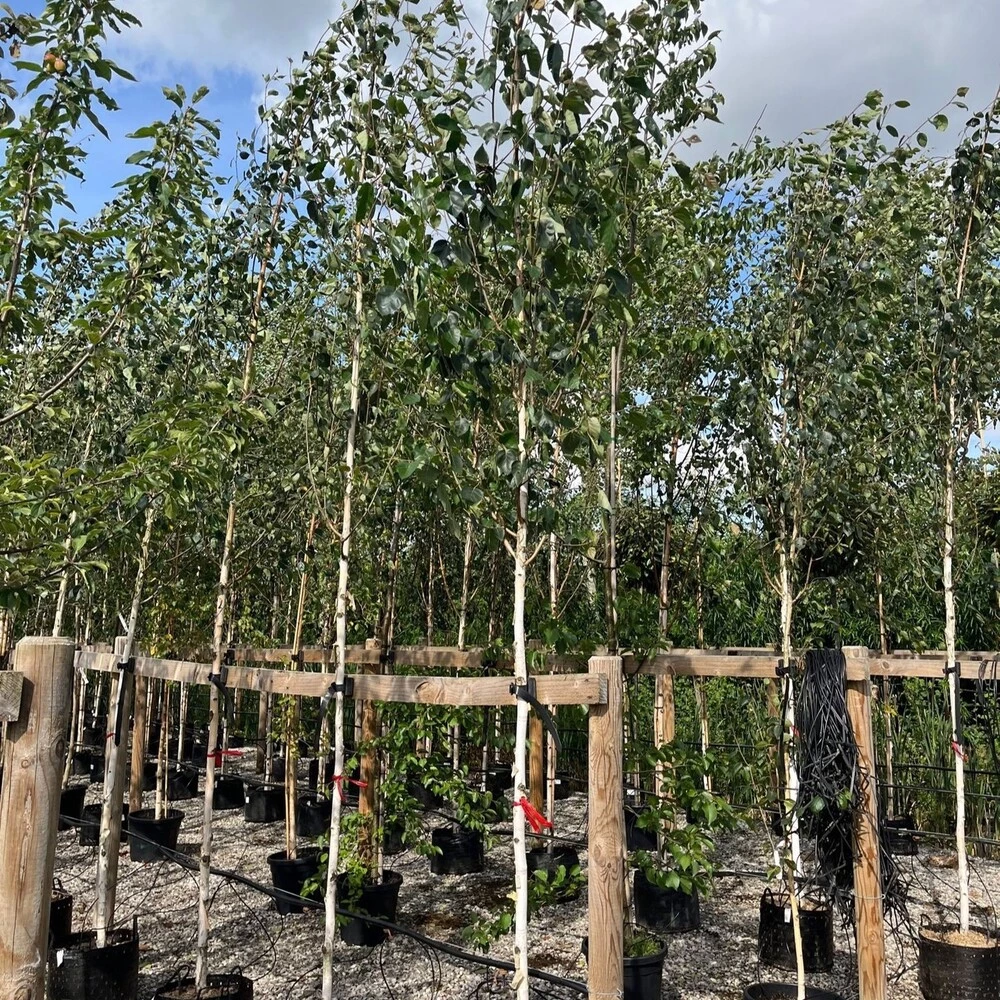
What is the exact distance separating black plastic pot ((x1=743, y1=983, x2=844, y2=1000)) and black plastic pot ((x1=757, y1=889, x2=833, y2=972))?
80 centimetres

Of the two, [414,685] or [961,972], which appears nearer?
[414,685]

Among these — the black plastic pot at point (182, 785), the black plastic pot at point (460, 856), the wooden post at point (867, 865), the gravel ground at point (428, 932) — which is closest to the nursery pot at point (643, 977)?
the gravel ground at point (428, 932)

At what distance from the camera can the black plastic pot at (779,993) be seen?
13.5ft

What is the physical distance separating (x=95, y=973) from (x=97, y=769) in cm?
663

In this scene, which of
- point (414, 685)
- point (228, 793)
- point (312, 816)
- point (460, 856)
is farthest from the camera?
point (228, 793)

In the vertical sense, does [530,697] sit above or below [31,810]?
above

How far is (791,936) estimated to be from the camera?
16.9ft

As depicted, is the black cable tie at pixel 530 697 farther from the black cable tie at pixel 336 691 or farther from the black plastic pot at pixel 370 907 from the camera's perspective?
the black plastic pot at pixel 370 907

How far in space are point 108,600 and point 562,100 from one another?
31.1 ft

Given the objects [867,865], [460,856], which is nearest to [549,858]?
[460,856]

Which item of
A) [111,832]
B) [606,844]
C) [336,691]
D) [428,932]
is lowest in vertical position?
[428,932]

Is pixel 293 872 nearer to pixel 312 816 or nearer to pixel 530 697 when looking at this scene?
pixel 312 816

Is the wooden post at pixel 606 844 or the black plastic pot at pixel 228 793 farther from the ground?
the wooden post at pixel 606 844

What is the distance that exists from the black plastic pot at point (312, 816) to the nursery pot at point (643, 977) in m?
4.38
